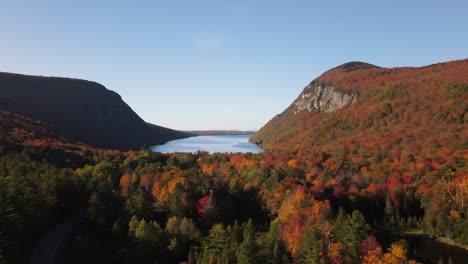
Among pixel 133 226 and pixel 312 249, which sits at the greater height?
pixel 133 226

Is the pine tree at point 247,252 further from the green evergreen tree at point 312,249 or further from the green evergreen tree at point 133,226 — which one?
the green evergreen tree at point 133,226

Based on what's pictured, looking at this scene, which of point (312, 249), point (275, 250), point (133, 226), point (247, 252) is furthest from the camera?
point (133, 226)

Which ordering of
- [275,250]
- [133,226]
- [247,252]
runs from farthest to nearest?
[133,226]
[275,250]
[247,252]

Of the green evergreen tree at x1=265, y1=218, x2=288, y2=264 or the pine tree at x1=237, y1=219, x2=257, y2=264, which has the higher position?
the pine tree at x1=237, y1=219, x2=257, y2=264

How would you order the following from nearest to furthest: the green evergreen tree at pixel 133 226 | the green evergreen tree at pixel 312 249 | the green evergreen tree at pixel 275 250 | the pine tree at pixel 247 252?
1. the pine tree at pixel 247 252
2. the green evergreen tree at pixel 312 249
3. the green evergreen tree at pixel 275 250
4. the green evergreen tree at pixel 133 226

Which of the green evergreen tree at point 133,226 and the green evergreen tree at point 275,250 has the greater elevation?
the green evergreen tree at point 133,226


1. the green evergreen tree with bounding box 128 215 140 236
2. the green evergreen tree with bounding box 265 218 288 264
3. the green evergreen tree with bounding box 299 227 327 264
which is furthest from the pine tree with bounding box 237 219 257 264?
the green evergreen tree with bounding box 128 215 140 236

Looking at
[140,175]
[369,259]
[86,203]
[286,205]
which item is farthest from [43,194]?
[369,259]

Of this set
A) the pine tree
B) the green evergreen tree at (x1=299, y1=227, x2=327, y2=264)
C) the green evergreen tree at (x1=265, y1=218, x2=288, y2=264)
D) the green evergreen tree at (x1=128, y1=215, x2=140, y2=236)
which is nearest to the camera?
the pine tree

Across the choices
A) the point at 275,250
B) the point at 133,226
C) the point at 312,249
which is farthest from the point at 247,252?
the point at 133,226

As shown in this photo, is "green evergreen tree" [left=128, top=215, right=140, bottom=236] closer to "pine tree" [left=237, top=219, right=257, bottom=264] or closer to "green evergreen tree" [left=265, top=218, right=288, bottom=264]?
"pine tree" [left=237, top=219, right=257, bottom=264]

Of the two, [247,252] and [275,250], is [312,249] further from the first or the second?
[247,252]

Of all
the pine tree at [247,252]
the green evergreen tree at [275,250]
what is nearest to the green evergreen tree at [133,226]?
the pine tree at [247,252]
